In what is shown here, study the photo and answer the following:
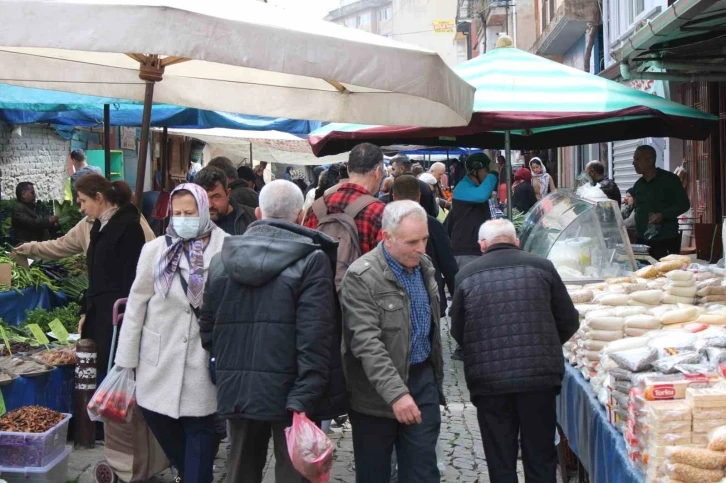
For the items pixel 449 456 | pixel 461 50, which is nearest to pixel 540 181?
pixel 449 456

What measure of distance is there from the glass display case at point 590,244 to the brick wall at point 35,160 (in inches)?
358

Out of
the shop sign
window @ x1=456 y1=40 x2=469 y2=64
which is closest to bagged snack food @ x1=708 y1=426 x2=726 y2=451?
the shop sign

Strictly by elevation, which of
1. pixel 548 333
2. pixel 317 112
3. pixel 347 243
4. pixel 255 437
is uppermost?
pixel 317 112

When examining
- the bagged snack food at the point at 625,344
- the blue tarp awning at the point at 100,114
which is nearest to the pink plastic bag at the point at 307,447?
the bagged snack food at the point at 625,344

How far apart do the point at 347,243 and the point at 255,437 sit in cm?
144

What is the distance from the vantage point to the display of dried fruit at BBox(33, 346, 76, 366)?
6.82 metres

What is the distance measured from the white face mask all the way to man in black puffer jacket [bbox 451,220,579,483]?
1434mm

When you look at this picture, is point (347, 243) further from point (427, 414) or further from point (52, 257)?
point (52, 257)

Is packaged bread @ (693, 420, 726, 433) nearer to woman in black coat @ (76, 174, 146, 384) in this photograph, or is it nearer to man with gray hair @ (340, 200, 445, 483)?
man with gray hair @ (340, 200, 445, 483)

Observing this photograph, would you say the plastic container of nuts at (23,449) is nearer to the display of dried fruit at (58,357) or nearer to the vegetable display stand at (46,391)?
the vegetable display stand at (46,391)

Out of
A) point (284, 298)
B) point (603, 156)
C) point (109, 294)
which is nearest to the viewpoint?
point (284, 298)

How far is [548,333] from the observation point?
4.68m

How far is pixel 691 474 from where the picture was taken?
3473 millimetres

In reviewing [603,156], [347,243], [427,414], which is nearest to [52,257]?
[347,243]
